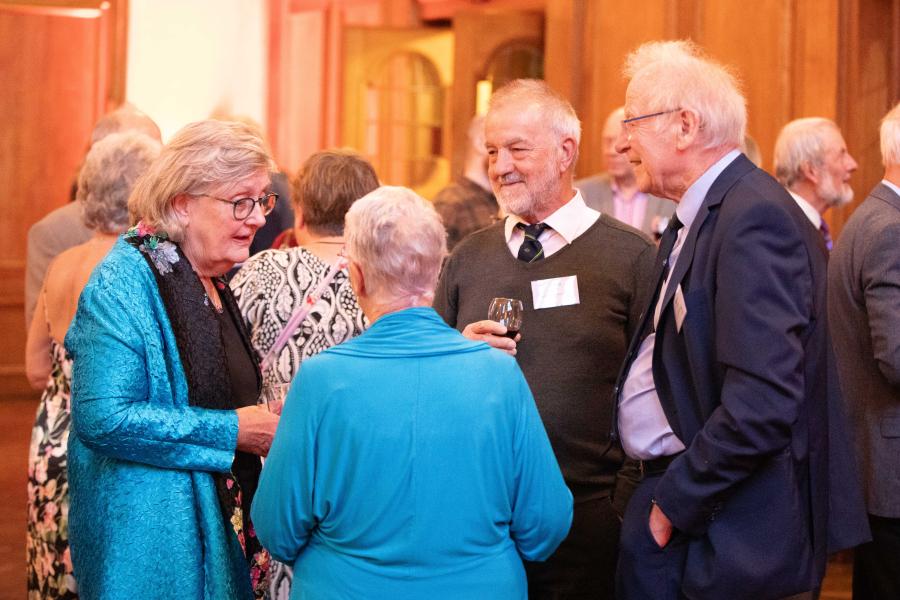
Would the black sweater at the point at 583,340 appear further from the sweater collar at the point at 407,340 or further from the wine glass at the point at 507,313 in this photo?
the sweater collar at the point at 407,340

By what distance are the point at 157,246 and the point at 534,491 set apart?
103cm

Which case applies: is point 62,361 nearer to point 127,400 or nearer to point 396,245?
point 127,400

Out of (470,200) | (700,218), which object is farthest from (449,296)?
(470,200)

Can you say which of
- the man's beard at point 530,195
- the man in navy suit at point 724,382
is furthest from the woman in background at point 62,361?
the man in navy suit at point 724,382

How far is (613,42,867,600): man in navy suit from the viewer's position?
2201mm

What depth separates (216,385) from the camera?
2539mm

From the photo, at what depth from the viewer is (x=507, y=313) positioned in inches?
104

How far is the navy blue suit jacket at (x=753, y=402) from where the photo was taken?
7.20 ft

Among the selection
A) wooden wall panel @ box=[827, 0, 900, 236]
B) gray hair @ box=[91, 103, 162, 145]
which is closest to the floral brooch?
gray hair @ box=[91, 103, 162, 145]

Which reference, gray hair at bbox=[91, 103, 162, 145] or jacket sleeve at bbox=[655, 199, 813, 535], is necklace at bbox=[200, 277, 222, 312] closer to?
jacket sleeve at bbox=[655, 199, 813, 535]

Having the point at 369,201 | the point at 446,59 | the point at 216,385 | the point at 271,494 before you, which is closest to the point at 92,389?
the point at 216,385

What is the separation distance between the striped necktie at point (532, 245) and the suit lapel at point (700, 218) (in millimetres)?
622

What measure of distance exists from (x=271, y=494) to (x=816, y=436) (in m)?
1.15

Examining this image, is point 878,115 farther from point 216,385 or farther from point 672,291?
point 216,385
